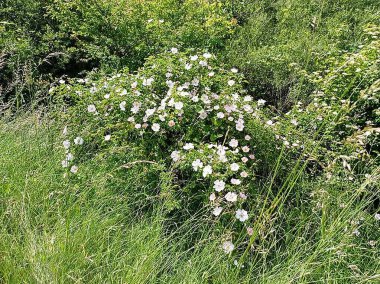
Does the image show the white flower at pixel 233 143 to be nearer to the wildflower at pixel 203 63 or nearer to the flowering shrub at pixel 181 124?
the flowering shrub at pixel 181 124

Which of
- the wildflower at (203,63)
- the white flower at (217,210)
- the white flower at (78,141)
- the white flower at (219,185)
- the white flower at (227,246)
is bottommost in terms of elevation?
the white flower at (78,141)

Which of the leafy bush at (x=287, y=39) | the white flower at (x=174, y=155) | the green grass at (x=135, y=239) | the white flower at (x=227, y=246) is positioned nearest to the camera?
the green grass at (x=135, y=239)

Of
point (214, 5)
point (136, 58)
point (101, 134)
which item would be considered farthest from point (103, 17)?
point (101, 134)

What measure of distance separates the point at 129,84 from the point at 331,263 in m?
1.66

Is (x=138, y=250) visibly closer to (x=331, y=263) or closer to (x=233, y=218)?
(x=233, y=218)

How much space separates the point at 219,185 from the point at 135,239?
52 centimetres

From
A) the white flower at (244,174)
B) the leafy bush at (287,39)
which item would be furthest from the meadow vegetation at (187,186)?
the leafy bush at (287,39)

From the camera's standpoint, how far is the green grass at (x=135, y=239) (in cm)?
186

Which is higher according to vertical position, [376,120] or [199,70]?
[199,70]

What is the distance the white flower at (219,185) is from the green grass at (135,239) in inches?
8.4

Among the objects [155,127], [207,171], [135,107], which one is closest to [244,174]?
[207,171]

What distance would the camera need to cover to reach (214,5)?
15.4 ft

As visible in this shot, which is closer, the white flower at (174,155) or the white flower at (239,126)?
the white flower at (174,155)

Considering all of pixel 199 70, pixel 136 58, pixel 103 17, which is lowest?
pixel 136 58
